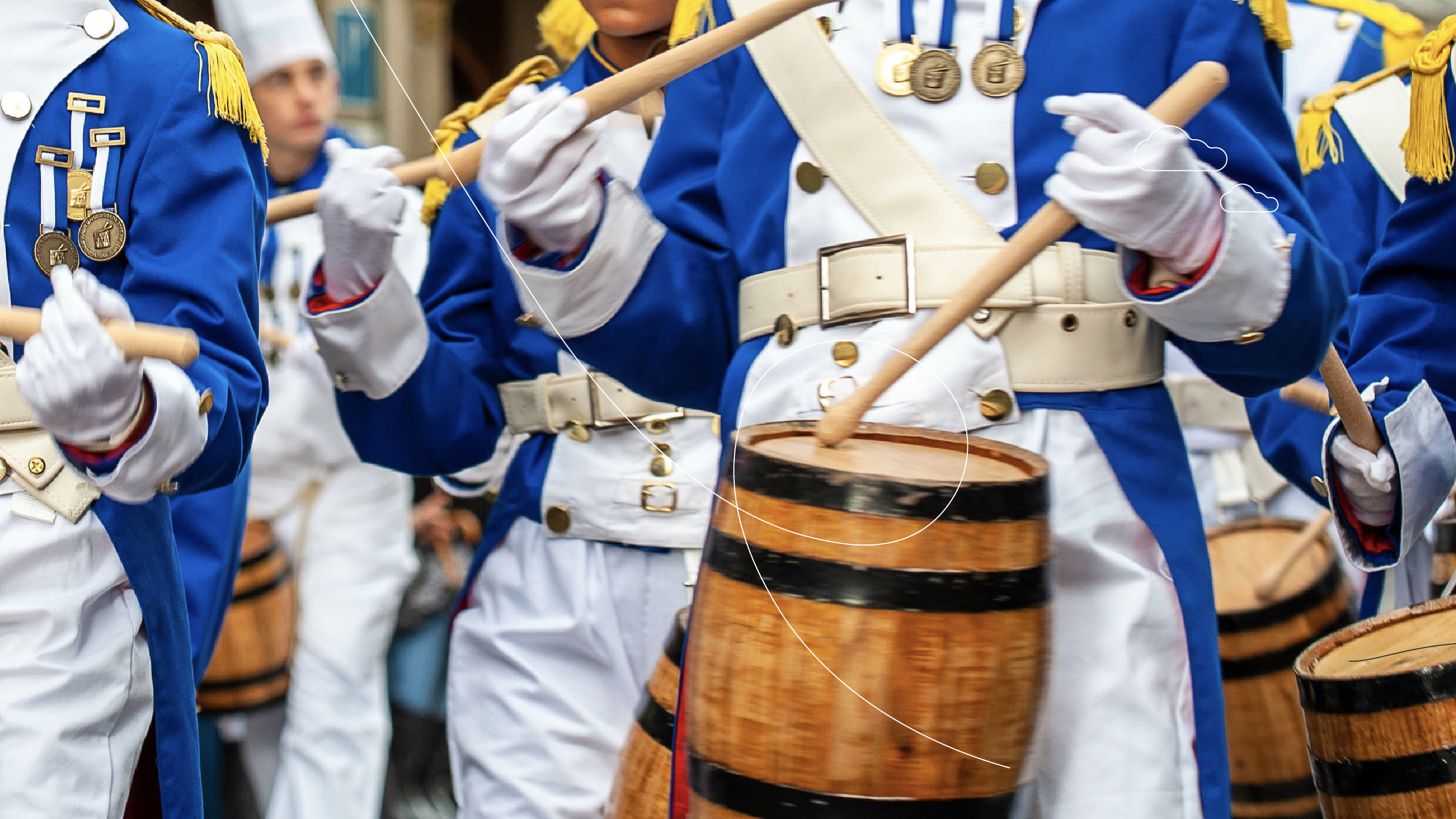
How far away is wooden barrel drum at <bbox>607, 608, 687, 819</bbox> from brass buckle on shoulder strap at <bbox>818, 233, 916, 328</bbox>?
463 millimetres

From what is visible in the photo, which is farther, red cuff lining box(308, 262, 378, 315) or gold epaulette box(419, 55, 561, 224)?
gold epaulette box(419, 55, 561, 224)

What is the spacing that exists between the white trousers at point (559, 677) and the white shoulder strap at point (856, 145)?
1.05 m

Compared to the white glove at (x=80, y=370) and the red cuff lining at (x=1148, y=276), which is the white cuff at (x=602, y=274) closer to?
the white glove at (x=80, y=370)

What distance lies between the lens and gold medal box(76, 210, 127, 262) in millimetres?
2178

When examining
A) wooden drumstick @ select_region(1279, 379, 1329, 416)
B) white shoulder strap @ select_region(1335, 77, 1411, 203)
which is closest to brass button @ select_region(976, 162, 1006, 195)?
wooden drumstick @ select_region(1279, 379, 1329, 416)

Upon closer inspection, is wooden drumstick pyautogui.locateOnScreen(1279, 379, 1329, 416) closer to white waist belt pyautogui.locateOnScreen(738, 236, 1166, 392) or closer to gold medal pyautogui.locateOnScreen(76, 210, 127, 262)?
Answer: white waist belt pyautogui.locateOnScreen(738, 236, 1166, 392)

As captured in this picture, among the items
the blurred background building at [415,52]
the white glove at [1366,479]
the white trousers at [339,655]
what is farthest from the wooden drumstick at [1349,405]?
the white trousers at [339,655]

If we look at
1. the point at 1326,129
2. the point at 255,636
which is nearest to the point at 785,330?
the point at 1326,129

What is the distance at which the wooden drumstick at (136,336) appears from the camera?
6.07ft

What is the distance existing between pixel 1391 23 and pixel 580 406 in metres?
2.11

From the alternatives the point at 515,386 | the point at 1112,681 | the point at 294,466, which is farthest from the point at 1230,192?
the point at 294,466

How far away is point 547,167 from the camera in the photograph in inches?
80.8

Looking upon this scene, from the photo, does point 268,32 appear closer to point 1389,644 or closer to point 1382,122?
point 1382,122

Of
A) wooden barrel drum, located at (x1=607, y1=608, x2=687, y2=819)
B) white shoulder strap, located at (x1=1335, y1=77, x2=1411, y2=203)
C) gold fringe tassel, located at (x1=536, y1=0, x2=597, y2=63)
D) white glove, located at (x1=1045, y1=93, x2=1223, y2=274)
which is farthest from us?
gold fringe tassel, located at (x1=536, y1=0, x2=597, y2=63)
